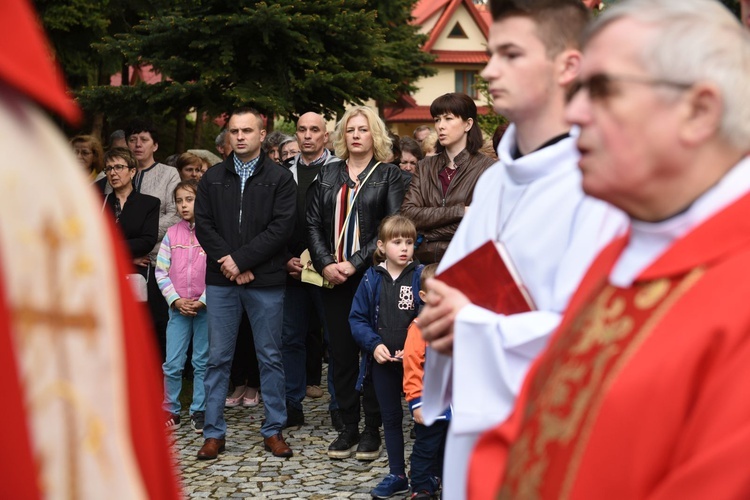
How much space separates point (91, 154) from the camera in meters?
9.27

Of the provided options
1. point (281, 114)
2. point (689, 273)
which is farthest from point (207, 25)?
point (689, 273)

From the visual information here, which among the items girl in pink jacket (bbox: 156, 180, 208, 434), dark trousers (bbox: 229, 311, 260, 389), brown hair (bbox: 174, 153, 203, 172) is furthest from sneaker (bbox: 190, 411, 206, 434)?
brown hair (bbox: 174, 153, 203, 172)

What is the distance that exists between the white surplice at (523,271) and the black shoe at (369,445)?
432 cm

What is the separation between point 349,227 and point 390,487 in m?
2.04

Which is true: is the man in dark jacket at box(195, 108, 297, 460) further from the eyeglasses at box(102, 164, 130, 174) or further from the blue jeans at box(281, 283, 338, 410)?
the eyeglasses at box(102, 164, 130, 174)

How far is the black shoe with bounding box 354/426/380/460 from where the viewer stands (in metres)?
7.23

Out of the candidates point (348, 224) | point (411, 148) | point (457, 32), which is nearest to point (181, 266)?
point (348, 224)

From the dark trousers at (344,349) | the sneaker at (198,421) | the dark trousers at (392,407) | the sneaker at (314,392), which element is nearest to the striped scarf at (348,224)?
the dark trousers at (344,349)

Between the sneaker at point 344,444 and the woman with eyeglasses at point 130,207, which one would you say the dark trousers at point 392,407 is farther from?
the woman with eyeglasses at point 130,207

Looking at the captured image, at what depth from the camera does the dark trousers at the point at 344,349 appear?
7.47 metres

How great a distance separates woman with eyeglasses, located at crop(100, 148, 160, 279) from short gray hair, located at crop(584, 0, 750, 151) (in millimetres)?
6904

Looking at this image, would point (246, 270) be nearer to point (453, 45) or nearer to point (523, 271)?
point (523, 271)

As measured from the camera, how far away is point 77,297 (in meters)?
1.35

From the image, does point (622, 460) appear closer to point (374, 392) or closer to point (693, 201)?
point (693, 201)
